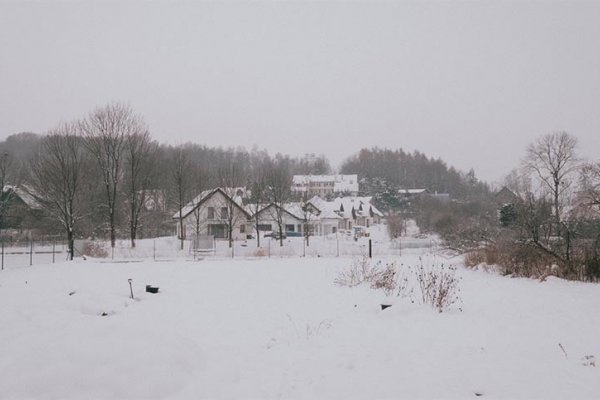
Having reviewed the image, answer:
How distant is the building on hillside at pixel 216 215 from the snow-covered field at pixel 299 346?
29.4 metres

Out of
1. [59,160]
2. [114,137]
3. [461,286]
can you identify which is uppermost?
[114,137]

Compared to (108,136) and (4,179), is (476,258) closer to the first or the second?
(108,136)

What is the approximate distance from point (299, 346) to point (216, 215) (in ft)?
119

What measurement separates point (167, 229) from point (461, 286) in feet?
148

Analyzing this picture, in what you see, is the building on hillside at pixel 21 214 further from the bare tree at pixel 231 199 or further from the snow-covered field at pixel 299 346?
the snow-covered field at pixel 299 346

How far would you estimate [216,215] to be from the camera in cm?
4212

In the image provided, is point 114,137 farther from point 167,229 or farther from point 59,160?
point 167,229

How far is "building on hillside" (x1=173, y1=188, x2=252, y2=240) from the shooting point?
41.4 meters

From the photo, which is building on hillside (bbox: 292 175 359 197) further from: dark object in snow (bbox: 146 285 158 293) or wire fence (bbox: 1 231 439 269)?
dark object in snow (bbox: 146 285 158 293)

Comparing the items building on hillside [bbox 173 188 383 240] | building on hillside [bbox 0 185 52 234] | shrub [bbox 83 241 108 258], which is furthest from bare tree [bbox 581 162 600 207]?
building on hillside [bbox 0 185 52 234]

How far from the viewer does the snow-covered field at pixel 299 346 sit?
5.23 m

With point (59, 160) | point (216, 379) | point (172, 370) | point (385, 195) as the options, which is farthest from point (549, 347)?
point (385, 195)

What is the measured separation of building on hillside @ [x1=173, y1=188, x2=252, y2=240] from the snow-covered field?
29440 mm

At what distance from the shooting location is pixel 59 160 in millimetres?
32375
